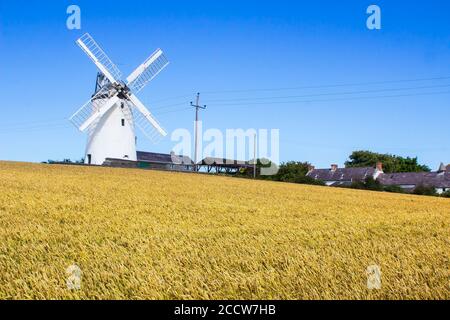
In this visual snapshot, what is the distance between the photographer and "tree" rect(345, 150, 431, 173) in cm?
12500

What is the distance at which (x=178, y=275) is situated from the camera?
530cm

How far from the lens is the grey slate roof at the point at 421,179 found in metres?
89.1

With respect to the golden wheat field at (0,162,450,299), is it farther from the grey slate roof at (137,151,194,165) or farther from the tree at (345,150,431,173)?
the tree at (345,150,431,173)

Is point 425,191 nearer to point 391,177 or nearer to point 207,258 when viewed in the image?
point 391,177

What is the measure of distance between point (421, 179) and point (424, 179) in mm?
756

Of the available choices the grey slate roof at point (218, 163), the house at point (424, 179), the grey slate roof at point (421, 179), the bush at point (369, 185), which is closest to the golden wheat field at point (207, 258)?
the bush at point (369, 185)

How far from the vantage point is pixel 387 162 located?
12756 cm

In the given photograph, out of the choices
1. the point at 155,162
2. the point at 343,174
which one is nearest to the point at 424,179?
the point at 343,174

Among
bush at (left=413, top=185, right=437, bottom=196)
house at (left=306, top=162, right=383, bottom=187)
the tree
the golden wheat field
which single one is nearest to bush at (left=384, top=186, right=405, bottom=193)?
bush at (left=413, top=185, right=437, bottom=196)

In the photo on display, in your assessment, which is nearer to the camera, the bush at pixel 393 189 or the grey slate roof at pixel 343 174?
the bush at pixel 393 189

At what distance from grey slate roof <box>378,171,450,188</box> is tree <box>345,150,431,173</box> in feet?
102

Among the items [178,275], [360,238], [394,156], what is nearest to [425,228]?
[360,238]

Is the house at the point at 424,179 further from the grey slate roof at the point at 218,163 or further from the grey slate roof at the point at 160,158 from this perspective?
the grey slate roof at the point at 160,158

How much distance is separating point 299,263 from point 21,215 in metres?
7.71
